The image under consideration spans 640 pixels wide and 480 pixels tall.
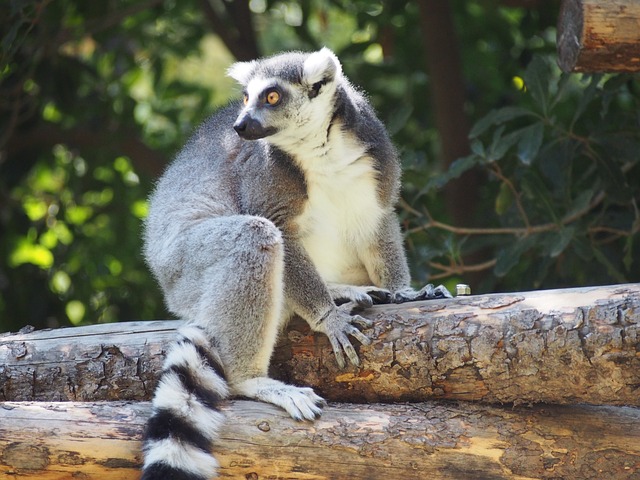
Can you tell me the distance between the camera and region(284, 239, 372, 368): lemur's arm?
3.83m

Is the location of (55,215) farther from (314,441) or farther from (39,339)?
(314,441)

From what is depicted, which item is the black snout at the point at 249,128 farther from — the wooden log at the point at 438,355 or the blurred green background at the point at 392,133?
the blurred green background at the point at 392,133

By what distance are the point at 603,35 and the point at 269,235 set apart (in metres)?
1.89

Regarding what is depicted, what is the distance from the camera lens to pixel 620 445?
338cm

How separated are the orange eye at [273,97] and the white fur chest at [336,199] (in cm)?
29

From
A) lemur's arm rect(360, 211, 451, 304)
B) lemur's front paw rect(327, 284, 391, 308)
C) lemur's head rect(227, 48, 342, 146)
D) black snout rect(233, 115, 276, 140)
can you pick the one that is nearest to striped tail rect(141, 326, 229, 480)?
lemur's front paw rect(327, 284, 391, 308)

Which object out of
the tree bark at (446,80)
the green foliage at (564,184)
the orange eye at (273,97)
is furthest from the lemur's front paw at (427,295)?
the tree bark at (446,80)

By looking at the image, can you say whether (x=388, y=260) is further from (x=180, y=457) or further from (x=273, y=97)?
(x=180, y=457)

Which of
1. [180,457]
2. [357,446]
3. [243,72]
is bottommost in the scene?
[357,446]

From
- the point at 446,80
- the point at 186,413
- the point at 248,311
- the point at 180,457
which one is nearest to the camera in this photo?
the point at 180,457

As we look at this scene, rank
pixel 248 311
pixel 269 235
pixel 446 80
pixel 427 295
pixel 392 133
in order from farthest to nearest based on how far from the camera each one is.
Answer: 1. pixel 446 80
2. pixel 392 133
3. pixel 427 295
4. pixel 269 235
5. pixel 248 311

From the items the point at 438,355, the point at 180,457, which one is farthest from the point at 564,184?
the point at 180,457

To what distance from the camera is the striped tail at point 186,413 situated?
320 centimetres

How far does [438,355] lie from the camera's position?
3.61m
